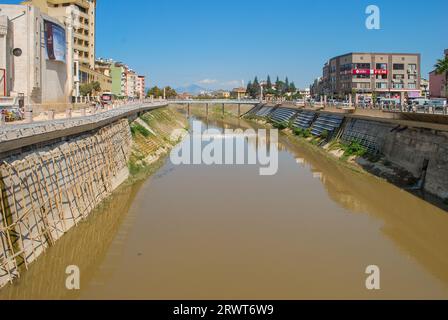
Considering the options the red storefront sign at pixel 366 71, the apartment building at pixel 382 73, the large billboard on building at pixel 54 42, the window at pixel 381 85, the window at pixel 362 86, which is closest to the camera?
the large billboard on building at pixel 54 42

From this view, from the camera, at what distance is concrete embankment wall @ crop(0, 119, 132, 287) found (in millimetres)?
13945

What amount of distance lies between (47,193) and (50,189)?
1.12 metres

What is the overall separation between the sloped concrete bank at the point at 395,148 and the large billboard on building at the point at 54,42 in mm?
29202

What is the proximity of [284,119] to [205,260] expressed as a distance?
65.2 meters

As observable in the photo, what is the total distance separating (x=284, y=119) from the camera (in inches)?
3118

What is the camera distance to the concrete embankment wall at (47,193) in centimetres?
1395

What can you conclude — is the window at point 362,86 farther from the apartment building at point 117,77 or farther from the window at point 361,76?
the apartment building at point 117,77

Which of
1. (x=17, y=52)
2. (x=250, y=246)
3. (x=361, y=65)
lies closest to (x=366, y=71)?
(x=361, y=65)

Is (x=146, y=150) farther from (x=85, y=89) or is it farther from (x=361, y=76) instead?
(x=361, y=76)

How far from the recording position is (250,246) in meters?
17.3

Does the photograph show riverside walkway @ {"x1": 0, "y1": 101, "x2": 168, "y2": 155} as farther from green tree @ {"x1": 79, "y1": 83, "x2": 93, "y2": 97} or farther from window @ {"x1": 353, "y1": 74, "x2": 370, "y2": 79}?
window @ {"x1": 353, "y1": 74, "x2": 370, "y2": 79}

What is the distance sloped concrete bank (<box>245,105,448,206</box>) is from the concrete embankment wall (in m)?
18.2

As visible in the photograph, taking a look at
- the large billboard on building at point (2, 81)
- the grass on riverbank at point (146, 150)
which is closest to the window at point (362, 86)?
the grass on riverbank at point (146, 150)

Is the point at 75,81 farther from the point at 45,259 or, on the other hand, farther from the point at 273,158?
the point at 45,259
